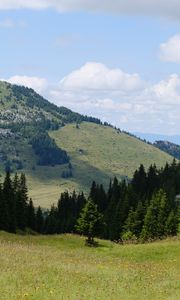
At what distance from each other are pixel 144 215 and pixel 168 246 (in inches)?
2162

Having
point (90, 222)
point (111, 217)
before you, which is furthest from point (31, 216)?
point (90, 222)

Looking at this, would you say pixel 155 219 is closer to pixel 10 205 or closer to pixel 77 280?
pixel 10 205

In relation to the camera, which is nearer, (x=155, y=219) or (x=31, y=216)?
(x=155, y=219)

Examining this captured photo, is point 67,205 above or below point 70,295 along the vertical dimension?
below

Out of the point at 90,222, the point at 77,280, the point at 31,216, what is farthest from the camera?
the point at 31,216

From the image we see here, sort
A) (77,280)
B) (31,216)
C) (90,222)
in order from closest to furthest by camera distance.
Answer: (77,280), (90,222), (31,216)

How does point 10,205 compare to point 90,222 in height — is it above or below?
below

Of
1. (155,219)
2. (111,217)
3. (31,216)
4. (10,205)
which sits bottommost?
(31,216)

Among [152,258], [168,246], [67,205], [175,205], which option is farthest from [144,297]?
[67,205]

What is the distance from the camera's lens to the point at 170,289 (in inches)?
817

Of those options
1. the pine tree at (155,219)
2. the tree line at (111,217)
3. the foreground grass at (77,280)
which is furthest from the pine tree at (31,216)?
the foreground grass at (77,280)

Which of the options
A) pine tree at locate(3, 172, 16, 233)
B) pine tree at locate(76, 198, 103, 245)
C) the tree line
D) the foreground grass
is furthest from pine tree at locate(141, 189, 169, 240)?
the foreground grass

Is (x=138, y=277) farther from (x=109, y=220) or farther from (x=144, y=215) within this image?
(x=109, y=220)

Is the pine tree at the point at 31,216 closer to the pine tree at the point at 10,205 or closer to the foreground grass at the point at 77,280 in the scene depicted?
the pine tree at the point at 10,205
